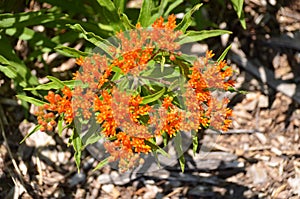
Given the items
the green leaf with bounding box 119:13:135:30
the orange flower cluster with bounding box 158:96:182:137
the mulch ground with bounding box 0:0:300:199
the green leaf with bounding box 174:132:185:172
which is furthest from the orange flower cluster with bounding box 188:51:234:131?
the mulch ground with bounding box 0:0:300:199

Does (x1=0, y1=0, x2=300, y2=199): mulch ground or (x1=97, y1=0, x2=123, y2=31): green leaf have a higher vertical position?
(x1=97, y1=0, x2=123, y2=31): green leaf

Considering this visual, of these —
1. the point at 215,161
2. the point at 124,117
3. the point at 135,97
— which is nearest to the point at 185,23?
the point at 135,97

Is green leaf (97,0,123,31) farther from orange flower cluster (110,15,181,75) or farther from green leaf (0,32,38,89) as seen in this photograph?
green leaf (0,32,38,89)

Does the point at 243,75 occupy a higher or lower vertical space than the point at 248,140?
higher

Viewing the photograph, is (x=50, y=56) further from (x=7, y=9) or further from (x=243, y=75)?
(x=243, y=75)

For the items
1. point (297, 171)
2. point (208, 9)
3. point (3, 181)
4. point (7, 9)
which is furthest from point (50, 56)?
point (297, 171)
